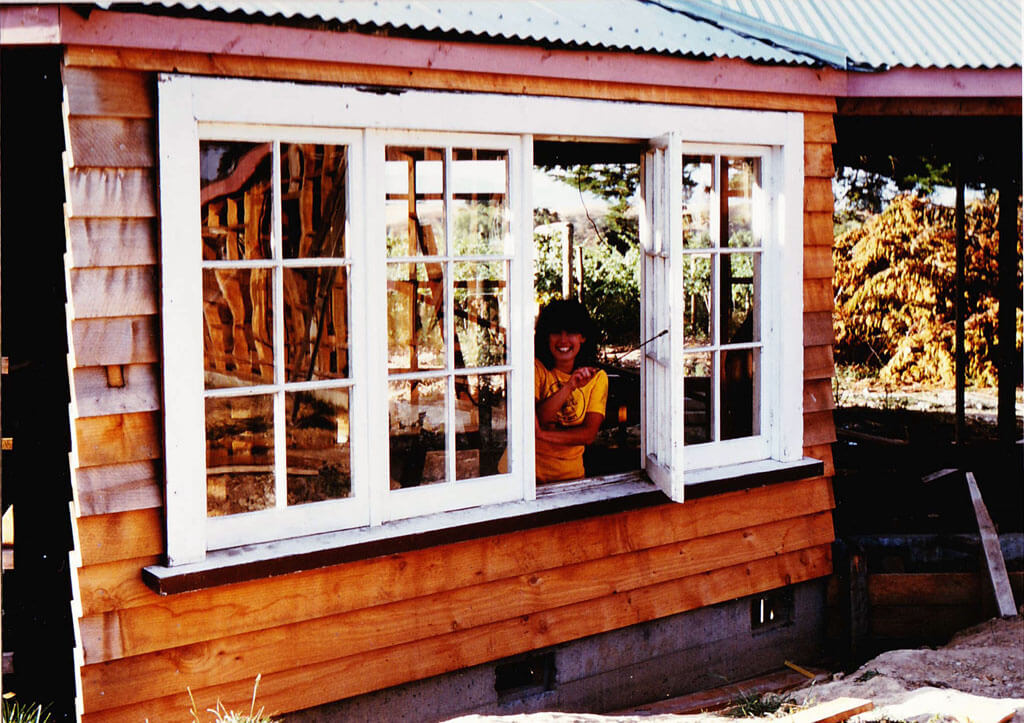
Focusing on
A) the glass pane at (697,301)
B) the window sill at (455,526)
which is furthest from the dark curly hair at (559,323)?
the window sill at (455,526)

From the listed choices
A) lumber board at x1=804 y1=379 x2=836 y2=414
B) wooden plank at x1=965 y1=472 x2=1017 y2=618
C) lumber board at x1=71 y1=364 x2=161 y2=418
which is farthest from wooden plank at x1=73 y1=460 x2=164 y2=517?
wooden plank at x1=965 y1=472 x2=1017 y2=618

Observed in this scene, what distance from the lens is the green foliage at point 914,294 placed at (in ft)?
39.7

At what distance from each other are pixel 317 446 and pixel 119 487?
2.28 feet

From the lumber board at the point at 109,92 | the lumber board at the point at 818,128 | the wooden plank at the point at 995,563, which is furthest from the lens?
the wooden plank at the point at 995,563

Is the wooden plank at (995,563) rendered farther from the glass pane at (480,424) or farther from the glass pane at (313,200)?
the glass pane at (313,200)

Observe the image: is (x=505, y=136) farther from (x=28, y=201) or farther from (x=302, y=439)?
(x=28, y=201)

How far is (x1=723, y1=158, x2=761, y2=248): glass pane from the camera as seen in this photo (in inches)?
211

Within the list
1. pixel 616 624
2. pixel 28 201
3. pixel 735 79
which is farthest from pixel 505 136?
pixel 616 624

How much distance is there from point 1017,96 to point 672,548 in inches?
106

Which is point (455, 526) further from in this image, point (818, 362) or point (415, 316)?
point (818, 362)

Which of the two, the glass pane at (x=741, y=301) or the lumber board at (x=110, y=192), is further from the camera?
the glass pane at (x=741, y=301)

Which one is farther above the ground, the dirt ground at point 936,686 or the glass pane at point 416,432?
the glass pane at point 416,432

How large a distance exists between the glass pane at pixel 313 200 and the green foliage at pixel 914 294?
9.45 m

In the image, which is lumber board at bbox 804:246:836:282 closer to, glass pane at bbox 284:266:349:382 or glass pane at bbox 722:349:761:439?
glass pane at bbox 722:349:761:439
